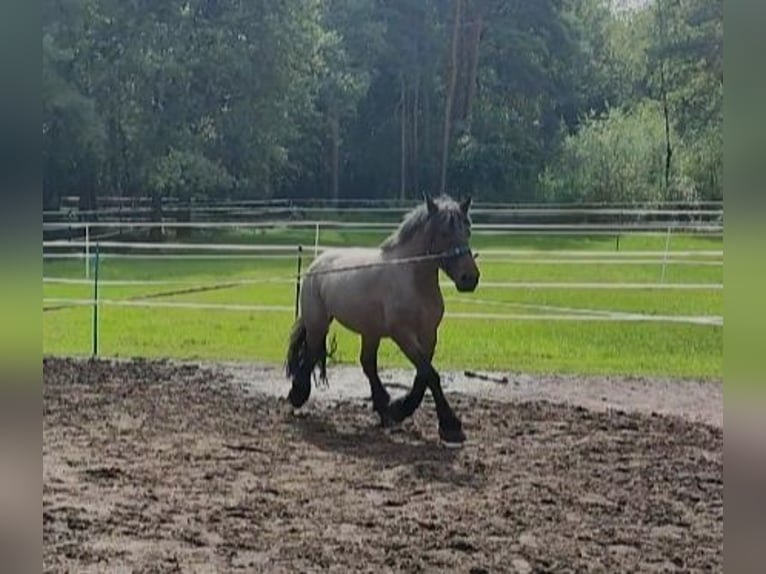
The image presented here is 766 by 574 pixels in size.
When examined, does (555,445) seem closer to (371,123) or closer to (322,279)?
(322,279)

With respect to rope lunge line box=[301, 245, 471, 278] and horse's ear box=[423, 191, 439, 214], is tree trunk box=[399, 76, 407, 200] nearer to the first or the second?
rope lunge line box=[301, 245, 471, 278]

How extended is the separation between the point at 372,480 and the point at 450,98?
1.52 metres

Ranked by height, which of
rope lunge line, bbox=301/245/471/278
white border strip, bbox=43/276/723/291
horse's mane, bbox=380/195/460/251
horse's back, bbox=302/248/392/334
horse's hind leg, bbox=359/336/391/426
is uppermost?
horse's mane, bbox=380/195/460/251

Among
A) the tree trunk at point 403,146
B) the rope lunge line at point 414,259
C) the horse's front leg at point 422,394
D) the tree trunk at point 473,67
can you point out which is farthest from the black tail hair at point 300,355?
the tree trunk at point 473,67

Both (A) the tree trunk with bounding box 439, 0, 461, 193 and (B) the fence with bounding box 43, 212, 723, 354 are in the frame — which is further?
(B) the fence with bounding box 43, 212, 723, 354

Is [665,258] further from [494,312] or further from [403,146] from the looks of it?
[403,146]

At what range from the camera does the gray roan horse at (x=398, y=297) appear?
2775mm

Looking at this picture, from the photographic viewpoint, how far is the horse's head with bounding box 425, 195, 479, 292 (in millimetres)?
2734

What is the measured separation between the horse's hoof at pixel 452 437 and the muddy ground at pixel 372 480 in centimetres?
3

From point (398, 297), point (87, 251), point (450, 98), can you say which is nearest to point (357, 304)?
point (398, 297)

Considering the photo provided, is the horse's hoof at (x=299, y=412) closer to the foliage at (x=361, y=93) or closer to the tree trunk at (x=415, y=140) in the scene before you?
the foliage at (x=361, y=93)

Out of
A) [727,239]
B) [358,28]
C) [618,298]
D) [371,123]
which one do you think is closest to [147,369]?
[371,123]

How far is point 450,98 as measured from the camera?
3.36m

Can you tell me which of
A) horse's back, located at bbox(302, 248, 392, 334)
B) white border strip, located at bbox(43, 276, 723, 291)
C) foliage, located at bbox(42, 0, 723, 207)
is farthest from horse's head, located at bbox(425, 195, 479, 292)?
white border strip, located at bbox(43, 276, 723, 291)
